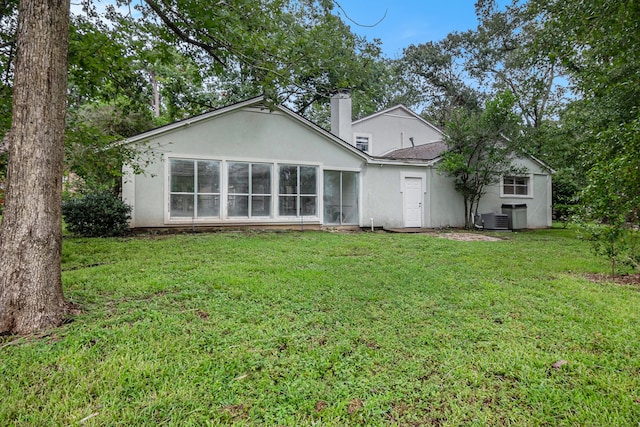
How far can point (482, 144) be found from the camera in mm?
11789

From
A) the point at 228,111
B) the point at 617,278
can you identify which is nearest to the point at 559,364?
the point at 617,278

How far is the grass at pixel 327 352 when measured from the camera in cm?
181

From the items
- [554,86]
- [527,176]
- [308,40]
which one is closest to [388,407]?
[308,40]

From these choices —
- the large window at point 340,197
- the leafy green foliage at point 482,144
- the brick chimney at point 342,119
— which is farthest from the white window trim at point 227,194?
the leafy green foliage at point 482,144

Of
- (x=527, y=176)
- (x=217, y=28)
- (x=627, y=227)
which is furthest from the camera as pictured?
(x=527, y=176)

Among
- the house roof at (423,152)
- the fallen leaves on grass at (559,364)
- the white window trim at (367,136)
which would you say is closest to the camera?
the fallen leaves on grass at (559,364)

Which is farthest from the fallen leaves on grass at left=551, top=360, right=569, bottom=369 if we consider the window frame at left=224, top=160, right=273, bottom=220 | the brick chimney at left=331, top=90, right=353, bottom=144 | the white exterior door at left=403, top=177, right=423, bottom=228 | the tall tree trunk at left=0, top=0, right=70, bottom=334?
the brick chimney at left=331, top=90, right=353, bottom=144

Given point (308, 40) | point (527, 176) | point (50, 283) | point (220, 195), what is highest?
point (308, 40)

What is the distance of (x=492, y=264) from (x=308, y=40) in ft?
20.3

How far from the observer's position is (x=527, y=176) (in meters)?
14.5

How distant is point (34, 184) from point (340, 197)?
31.2 ft

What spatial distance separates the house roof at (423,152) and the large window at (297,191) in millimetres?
3463

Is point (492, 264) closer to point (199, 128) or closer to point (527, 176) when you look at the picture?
point (199, 128)

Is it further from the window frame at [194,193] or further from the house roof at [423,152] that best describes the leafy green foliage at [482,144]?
the window frame at [194,193]
